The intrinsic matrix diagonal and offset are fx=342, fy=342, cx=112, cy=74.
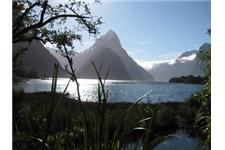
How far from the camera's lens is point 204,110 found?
321cm

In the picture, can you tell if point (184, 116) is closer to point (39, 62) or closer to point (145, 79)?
point (145, 79)

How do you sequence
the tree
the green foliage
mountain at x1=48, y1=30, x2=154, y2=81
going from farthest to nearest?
the tree → the green foliage → mountain at x1=48, y1=30, x2=154, y2=81

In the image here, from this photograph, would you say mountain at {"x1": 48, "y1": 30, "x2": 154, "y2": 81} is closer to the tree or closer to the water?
the water

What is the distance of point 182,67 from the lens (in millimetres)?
3076

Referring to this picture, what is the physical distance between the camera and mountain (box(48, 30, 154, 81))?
9.02 ft

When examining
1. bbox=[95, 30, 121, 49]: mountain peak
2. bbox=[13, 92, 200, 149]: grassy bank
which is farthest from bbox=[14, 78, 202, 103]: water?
bbox=[95, 30, 121, 49]: mountain peak

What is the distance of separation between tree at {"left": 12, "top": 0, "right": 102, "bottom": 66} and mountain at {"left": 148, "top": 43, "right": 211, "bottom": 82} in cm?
66

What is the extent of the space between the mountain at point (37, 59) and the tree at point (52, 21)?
0.07m

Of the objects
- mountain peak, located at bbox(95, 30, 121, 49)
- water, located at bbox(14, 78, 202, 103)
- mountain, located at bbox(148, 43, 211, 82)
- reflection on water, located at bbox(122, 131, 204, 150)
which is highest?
mountain peak, located at bbox(95, 30, 121, 49)

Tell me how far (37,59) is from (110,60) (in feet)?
2.42

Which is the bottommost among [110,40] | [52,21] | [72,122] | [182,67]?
[72,122]

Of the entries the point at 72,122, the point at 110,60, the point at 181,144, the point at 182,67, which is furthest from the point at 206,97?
the point at 72,122

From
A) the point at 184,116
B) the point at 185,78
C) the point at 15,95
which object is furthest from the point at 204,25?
the point at 15,95

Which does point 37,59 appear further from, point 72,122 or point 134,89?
point 134,89
